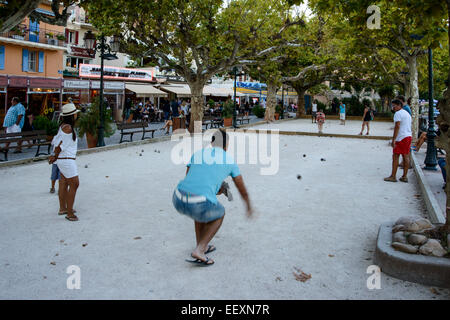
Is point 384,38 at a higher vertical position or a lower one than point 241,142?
higher

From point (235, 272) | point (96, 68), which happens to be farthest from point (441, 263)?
point (96, 68)

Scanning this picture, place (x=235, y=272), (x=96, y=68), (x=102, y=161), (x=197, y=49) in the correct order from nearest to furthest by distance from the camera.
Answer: (x=235, y=272) < (x=102, y=161) < (x=197, y=49) < (x=96, y=68)

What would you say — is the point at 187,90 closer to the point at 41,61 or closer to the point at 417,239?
the point at 41,61

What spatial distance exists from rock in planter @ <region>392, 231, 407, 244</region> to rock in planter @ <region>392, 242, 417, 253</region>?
0.15 m

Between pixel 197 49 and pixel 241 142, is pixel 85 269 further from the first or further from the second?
pixel 197 49

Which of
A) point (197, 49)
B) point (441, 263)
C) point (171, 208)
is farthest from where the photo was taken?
point (197, 49)

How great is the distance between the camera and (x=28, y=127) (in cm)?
1427

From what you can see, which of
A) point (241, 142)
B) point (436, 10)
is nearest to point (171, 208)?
point (436, 10)

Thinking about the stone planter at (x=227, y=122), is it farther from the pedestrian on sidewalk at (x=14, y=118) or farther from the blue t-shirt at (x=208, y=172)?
the blue t-shirt at (x=208, y=172)

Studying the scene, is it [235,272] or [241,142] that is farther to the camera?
[241,142]

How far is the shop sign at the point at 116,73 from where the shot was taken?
101 ft

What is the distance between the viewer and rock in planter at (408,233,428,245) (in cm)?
444
